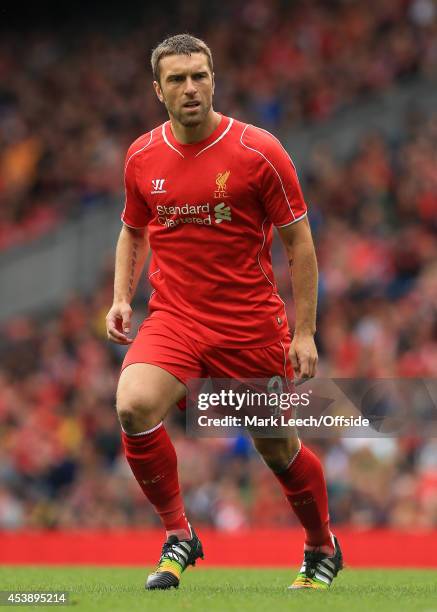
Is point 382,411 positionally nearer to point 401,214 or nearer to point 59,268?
point 401,214

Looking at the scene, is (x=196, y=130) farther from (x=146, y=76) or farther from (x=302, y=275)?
(x=146, y=76)

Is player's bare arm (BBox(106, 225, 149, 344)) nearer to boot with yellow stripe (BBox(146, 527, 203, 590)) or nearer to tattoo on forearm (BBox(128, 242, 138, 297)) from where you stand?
tattoo on forearm (BBox(128, 242, 138, 297))

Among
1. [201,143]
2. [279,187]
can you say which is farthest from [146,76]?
[279,187]

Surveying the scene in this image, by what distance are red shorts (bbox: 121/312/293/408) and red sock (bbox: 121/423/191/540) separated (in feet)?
0.92

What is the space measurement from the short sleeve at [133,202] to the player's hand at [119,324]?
46 centimetres

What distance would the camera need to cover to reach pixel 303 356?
5.95 meters

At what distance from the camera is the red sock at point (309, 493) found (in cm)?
629

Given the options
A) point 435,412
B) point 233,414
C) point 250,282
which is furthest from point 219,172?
point 435,412

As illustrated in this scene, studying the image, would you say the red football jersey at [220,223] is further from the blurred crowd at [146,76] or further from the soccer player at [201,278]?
the blurred crowd at [146,76]

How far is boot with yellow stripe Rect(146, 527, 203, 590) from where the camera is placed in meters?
6.09

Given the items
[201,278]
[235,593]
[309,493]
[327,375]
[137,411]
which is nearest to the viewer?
[137,411]

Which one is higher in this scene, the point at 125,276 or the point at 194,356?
the point at 125,276

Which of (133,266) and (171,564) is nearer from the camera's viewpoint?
(171,564)

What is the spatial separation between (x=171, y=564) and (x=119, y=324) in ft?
3.54
